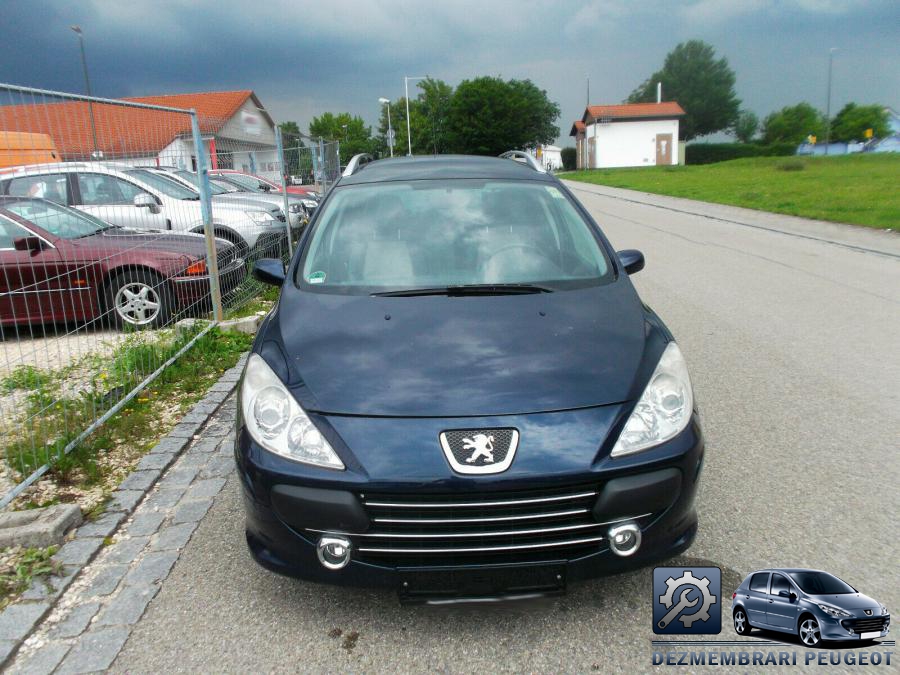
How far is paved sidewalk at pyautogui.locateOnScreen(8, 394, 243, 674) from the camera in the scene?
255 cm

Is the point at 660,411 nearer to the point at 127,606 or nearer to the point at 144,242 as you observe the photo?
the point at 127,606

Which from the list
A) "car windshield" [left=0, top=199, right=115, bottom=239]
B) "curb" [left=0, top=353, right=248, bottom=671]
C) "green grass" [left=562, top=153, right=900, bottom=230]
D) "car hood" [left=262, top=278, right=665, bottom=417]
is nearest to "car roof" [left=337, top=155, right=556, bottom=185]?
"car hood" [left=262, top=278, right=665, bottom=417]

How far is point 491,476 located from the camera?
237 centimetres

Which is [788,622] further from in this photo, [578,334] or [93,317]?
[93,317]

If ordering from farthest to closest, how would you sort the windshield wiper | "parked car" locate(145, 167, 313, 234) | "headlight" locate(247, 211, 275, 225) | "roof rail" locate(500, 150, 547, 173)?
"parked car" locate(145, 167, 313, 234) → "headlight" locate(247, 211, 275, 225) → "roof rail" locate(500, 150, 547, 173) → the windshield wiper

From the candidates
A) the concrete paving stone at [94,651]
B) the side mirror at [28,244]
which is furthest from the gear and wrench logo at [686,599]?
the side mirror at [28,244]

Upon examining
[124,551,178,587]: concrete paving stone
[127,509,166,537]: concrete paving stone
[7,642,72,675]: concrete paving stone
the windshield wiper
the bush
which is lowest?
[7,642,72,675]: concrete paving stone

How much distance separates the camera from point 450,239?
3.80 meters

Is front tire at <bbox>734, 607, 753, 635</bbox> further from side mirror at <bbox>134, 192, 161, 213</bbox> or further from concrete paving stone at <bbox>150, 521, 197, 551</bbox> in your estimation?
side mirror at <bbox>134, 192, 161, 213</bbox>

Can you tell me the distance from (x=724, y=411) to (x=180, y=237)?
4999mm

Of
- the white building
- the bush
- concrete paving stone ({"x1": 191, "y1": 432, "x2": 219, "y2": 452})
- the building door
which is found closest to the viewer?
concrete paving stone ({"x1": 191, "y1": 432, "x2": 219, "y2": 452})

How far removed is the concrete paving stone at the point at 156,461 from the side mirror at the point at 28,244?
1536mm

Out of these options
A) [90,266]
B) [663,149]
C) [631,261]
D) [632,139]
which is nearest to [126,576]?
[631,261]

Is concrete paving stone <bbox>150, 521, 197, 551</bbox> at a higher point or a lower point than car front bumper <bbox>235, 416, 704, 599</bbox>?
lower
